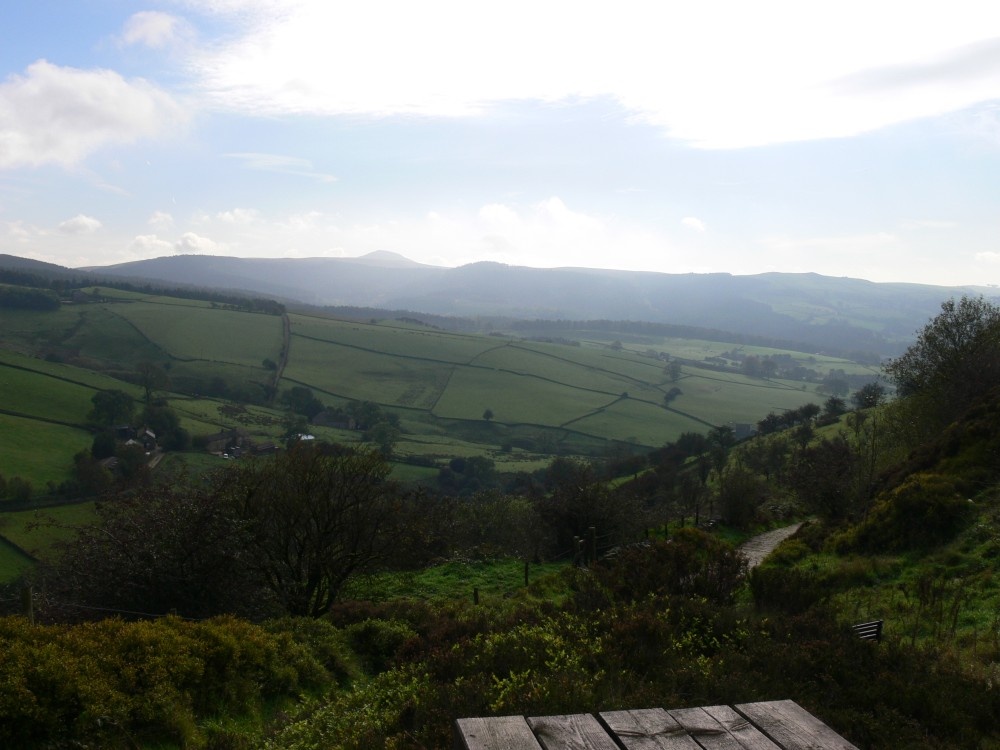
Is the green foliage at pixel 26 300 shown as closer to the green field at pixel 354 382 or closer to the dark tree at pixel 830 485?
the green field at pixel 354 382

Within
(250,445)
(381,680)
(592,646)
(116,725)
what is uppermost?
(592,646)

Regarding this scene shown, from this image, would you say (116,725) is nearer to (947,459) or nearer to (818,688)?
(818,688)

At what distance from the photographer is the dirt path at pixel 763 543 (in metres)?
20.7

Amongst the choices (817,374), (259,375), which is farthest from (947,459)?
(817,374)

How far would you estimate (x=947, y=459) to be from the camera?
58.7 ft

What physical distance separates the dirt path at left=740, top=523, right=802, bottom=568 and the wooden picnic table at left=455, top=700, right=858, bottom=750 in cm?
1726

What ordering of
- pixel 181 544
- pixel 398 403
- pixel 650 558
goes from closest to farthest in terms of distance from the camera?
pixel 650 558 < pixel 181 544 < pixel 398 403

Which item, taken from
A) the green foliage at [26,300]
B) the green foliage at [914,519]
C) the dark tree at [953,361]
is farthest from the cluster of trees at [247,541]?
the green foliage at [26,300]

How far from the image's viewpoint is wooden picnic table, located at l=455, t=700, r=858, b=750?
9.77 ft

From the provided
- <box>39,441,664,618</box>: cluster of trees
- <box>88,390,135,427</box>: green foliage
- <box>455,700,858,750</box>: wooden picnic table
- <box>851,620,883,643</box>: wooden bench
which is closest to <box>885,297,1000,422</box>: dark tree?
<box>851,620,883,643</box>: wooden bench

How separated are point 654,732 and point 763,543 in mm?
22487

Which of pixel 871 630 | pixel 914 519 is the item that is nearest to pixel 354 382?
pixel 914 519

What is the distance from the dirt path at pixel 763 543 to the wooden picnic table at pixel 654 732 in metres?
17.3

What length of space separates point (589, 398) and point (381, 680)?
9491cm
